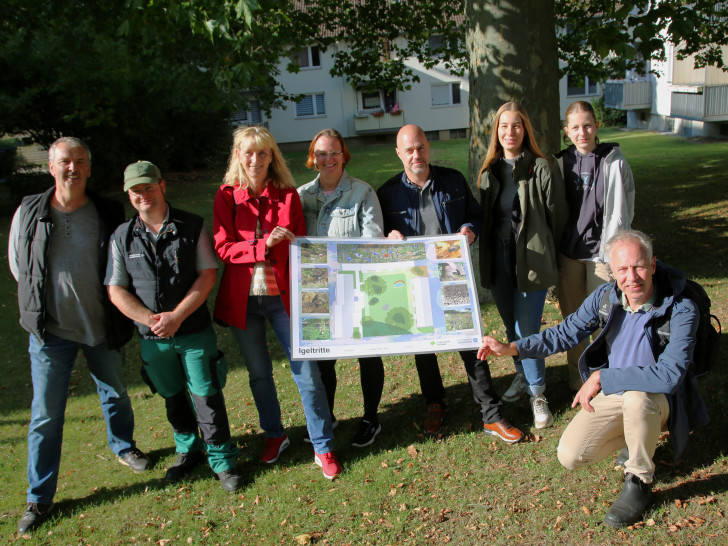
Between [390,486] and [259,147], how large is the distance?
2.41 m

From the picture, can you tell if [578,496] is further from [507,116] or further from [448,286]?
[507,116]

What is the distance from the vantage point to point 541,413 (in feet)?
15.1

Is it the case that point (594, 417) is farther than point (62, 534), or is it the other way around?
point (62, 534)

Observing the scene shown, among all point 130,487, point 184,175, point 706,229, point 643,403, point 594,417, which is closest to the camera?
point 643,403

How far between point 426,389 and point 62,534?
2.70m

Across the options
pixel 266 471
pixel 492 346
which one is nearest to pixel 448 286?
pixel 492 346

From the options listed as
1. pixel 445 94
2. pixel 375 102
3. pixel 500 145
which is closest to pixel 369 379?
pixel 500 145

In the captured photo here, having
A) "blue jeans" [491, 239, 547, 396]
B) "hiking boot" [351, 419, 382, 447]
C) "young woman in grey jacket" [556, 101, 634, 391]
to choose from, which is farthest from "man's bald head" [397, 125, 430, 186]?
"hiking boot" [351, 419, 382, 447]

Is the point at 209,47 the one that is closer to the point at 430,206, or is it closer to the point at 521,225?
the point at 430,206

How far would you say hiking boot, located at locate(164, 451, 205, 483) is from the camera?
4.52 metres

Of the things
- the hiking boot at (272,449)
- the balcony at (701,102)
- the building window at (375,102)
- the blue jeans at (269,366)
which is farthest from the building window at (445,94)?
the blue jeans at (269,366)

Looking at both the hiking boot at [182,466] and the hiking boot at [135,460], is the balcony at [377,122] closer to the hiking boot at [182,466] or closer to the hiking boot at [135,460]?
the hiking boot at [135,460]

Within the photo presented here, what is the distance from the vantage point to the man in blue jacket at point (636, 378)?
3373 millimetres

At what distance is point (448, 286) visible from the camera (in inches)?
163
